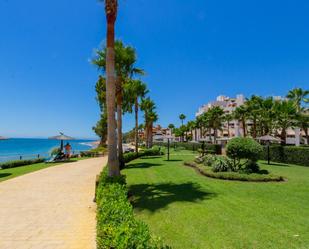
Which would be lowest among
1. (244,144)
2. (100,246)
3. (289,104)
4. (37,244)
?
(37,244)

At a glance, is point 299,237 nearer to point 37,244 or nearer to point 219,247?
Result: point 219,247

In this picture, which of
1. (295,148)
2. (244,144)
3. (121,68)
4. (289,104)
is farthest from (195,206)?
(289,104)

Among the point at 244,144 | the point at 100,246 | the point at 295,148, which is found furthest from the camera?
the point at 295,148

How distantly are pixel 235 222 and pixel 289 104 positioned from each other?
1165 inches

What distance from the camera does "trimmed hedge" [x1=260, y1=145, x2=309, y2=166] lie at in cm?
2189

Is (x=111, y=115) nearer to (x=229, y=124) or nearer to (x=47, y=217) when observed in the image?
(x=47, y=217)

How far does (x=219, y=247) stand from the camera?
498 centimetres

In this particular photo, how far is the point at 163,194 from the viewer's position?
962 cm

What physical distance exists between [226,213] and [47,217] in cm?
528

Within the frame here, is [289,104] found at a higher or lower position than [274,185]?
higher

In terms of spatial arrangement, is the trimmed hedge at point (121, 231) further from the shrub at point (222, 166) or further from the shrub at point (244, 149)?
the shrub at point (244, 149)

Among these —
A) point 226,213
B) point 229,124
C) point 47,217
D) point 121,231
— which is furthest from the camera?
point 229,124

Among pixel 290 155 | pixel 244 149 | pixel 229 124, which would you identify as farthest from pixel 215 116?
pixel 244 149

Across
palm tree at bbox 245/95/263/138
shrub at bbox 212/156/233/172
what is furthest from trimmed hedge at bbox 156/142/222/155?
shrub at bbox 212/156/233/172
